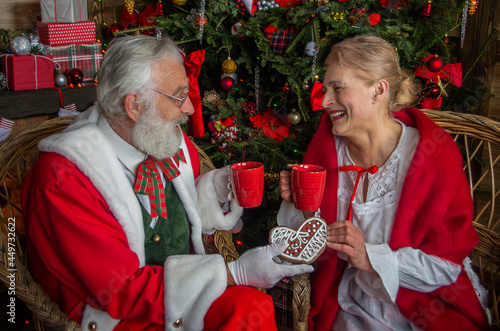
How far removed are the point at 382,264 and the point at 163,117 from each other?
1.10 m

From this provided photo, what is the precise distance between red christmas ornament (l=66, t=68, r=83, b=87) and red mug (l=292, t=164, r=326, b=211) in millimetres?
2241

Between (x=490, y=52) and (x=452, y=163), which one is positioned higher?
(x=490, y=52)

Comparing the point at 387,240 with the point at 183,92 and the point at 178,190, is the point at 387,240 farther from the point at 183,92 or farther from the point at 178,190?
the point at 183,92

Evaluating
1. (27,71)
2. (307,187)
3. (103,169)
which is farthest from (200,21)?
(307,187)

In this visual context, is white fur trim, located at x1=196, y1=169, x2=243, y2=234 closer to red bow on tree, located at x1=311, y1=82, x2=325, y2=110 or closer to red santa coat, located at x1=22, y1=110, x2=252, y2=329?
red santa coat, located at x1=22, y1=110, x2=252, y2=329

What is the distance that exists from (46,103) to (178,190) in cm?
168

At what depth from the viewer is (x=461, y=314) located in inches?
65.6

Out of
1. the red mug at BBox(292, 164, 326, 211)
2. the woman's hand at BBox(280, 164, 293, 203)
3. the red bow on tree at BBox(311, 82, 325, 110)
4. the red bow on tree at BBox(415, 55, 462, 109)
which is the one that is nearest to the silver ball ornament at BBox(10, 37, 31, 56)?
the red bow on tree at BBox(311, 82, 325, 110)

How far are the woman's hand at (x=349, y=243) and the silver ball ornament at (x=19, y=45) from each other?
2.48 meters

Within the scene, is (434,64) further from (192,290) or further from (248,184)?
(192,290)

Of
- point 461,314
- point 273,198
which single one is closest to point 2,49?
point 273,198

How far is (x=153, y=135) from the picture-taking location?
1.77 meters

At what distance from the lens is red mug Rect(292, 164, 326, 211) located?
5.37 ft

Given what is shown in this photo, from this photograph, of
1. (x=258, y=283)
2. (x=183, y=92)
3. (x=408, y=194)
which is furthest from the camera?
(x=183, y=92)
